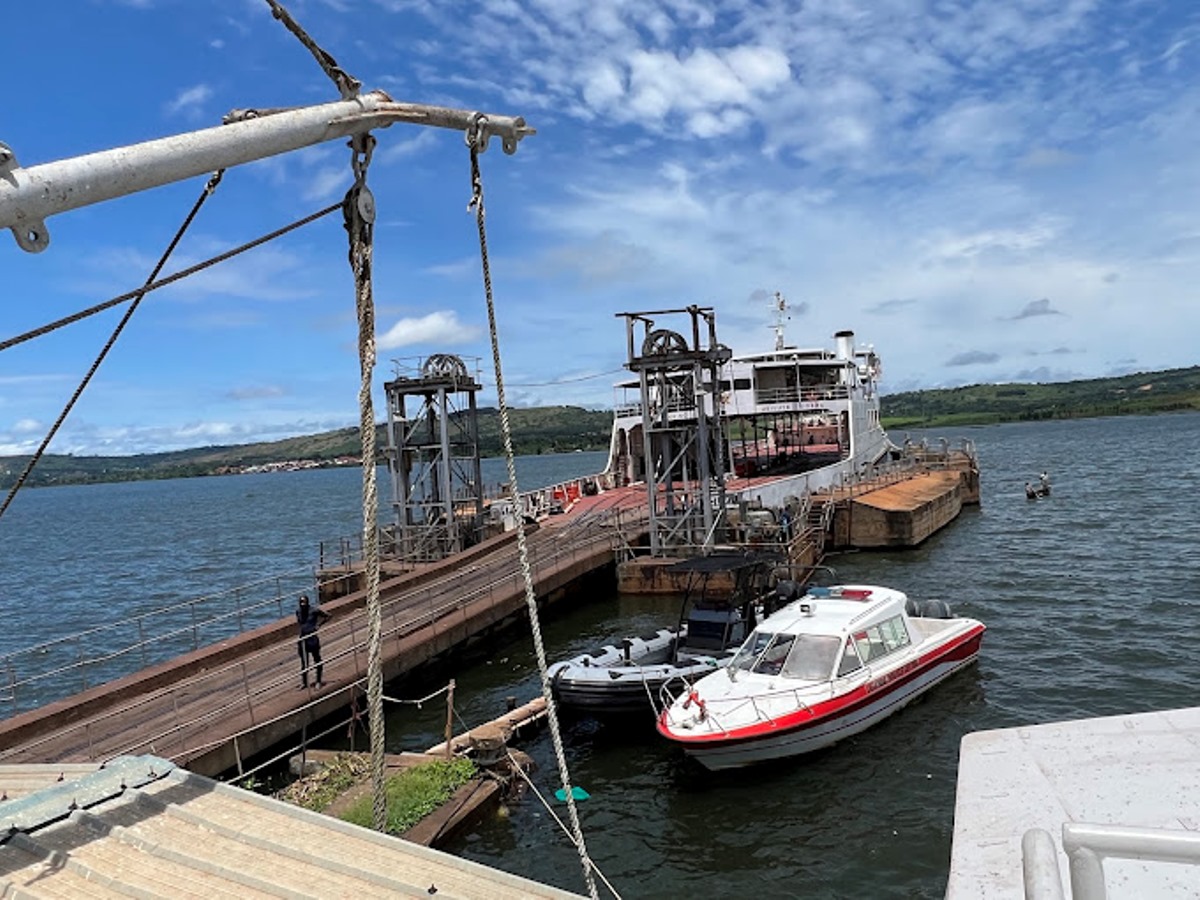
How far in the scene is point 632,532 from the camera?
3088cm

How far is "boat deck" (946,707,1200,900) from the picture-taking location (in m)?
4.00

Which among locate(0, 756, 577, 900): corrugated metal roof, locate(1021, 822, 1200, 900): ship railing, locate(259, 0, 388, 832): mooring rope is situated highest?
locate(259, 0, 388, 832): mooring rope

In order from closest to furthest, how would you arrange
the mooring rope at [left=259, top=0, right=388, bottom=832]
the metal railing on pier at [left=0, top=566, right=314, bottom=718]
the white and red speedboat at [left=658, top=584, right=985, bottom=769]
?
the mooring rope at [left=259, top=0, right=388, bottom=832]
the white and red speedboat at [left=658, top=584, right=985, bottom=769]
the metal railing on pier at [left=0, top=566, right=314, bottom=718]

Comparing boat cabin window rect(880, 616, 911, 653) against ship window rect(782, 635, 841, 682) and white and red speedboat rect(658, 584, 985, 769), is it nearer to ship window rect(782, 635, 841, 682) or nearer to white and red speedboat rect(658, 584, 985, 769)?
white and red speedboat rect(658, 584, 985, 769)

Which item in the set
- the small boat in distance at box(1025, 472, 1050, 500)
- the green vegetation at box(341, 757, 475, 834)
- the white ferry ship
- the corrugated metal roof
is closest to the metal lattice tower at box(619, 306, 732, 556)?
the white ferry ship

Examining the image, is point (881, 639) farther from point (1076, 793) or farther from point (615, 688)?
point (1076, 793)

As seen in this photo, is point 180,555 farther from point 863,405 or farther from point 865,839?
point 865,839

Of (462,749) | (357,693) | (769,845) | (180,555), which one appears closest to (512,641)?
(357,693)

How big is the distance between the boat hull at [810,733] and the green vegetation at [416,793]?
3333 millimetres

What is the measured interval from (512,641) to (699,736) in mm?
10839

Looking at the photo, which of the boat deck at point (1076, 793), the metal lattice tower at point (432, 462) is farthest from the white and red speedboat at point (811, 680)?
the metal lattice tower at point (432, 462)

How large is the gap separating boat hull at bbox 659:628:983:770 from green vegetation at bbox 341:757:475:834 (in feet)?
10.9

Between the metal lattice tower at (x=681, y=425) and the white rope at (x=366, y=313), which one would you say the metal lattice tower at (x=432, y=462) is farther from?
the white rope at (x=366, y=313)

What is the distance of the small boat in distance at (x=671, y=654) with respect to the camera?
50.6 ft
